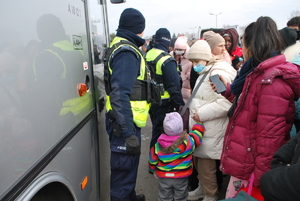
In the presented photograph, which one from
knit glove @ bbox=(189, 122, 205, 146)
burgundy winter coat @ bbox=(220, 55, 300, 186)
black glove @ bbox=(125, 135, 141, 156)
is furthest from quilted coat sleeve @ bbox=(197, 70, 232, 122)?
black glove @ bbox=(125, 135, 141, 156)

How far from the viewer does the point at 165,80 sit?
326 cm

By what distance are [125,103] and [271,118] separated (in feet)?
3.40

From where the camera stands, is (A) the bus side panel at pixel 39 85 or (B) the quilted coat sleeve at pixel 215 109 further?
(B) the quilted coat sleeve at pixel 215 109

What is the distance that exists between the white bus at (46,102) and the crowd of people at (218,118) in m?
0.27

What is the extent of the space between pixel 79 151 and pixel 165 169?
92cm

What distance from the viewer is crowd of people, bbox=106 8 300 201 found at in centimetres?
157

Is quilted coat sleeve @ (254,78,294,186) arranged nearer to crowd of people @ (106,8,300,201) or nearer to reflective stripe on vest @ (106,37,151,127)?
crowd of people @ (106,8,300,201)

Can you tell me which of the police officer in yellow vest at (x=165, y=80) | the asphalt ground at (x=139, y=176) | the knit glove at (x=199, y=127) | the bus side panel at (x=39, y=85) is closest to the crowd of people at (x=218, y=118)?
the knit glove at (x=199, y=127)

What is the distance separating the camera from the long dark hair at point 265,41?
5.76 ft

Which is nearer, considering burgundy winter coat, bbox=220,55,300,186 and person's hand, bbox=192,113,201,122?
burgundy winter coat, bbox=220,55,300,186

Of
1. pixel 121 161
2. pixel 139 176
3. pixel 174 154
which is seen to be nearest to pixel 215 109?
pixel 174 154

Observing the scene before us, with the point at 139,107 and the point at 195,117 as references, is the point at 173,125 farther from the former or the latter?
the point at 139,107

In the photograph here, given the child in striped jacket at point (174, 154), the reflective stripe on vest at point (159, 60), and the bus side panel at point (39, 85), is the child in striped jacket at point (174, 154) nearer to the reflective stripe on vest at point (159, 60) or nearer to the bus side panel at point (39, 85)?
the bus side panel at point (39, 85)

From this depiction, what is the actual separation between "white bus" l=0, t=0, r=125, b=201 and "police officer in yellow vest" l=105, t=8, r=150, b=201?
0.67ft
